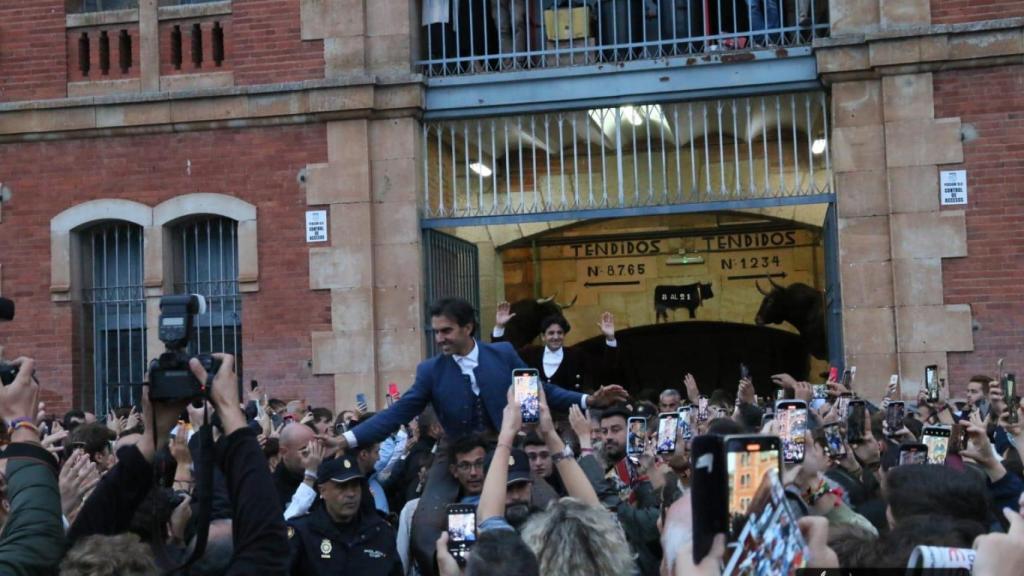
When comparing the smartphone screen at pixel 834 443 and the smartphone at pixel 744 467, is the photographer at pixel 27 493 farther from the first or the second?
the smartphone screen at pixel 834 443

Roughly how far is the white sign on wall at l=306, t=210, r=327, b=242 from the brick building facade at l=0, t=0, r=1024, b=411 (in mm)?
97

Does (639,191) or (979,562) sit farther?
(639,191)

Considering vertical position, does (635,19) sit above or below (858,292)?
above

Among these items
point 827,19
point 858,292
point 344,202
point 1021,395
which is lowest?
point 1021,395

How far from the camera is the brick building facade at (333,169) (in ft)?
45.6

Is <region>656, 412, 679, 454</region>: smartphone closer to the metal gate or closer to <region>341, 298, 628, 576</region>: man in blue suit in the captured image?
<region>341, 298, 628, 576</region>: man in blue suit

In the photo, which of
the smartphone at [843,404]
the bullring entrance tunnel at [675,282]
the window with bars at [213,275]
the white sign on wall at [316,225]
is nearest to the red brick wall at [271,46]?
the white sign on wall at [316,225]

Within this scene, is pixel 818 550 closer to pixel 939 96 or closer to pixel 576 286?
pixel 939 96

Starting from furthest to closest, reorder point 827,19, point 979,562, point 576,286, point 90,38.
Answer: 1. point 576,286
2. point 90,38
3. point 827,19
4. point 979,562

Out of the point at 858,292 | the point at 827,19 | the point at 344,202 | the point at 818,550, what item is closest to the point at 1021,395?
the point at 858,292

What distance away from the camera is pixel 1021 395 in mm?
13203

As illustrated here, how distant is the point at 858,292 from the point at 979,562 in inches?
450

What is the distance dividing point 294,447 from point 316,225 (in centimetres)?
728

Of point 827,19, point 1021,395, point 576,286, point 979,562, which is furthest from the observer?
point 576,286
